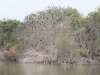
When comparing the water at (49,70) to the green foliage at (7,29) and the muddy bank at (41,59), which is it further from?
the green foliage at (7,29)

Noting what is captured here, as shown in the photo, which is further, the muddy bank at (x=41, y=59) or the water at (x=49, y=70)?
the muddy bank at (x=41, y=59)

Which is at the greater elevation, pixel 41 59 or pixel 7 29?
pixel 7 29

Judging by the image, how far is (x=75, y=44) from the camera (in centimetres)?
3862

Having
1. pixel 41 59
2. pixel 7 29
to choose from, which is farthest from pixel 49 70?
pixel 7 29

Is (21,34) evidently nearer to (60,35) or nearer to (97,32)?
(60,35)

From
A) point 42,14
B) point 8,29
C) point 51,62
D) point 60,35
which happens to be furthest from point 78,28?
point 8,29

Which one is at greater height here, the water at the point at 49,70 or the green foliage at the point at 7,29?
the green foliage at the point at 7,29

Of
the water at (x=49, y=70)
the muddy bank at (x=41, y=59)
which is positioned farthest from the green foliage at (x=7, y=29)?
the water at (x=49, y=70)

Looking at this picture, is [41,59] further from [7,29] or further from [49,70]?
[7,29]

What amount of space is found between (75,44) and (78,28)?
336 cm

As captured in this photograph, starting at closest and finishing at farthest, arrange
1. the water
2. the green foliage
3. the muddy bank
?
the water, the muddy bank, the green foliage

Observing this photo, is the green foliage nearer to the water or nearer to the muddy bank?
the muddy bank

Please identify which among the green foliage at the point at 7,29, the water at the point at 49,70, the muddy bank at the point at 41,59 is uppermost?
the green foliage at the point at 7,29

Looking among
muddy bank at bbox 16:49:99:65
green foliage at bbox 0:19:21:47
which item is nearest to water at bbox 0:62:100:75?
muddy bank at bbox 16:49:99:65
